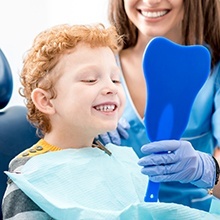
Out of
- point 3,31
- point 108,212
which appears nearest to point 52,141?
point 108,212

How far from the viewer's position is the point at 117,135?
156cm

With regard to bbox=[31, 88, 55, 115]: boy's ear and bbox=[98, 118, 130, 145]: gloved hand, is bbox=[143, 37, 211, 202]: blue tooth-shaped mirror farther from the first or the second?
bbox=[98, 118, 130, 145]: gloved hand

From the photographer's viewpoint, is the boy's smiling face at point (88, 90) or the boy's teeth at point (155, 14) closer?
the boy's smiling face at point (88, 90)

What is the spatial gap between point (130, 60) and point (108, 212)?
82cm

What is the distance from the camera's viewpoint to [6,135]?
1.45 m

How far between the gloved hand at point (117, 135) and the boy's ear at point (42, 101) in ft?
1.09

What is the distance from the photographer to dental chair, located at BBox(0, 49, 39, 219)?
56.6 inches

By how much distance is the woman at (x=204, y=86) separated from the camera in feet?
5.29

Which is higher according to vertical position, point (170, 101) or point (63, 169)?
point (170, 101)

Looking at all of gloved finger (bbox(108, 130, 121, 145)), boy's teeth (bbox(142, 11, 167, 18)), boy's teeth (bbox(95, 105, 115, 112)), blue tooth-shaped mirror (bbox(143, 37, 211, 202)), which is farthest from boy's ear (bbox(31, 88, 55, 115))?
boy's teeth (bbox(142, 11, 167, 18))

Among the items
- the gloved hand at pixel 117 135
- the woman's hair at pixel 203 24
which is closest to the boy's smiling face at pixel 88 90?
the gloved hand at pixel 117 135

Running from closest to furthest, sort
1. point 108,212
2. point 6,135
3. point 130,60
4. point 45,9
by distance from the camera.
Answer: point 108,212 → point 6,135 → point 130,60 → point 45,9

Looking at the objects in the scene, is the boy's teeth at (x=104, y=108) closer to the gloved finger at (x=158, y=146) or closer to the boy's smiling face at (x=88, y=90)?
the boy's smiling face at (x=88, y=90)

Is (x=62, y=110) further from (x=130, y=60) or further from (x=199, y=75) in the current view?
(x=130, y=60)
